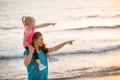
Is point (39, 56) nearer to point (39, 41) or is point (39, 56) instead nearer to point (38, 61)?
point (38, 61)

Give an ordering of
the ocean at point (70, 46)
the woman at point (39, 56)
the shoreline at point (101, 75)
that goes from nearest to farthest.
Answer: the woman at point (39, 56) → the shoreline at point (101, 75) → the ocean at point (70, 46)

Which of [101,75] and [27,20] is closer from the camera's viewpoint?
[27,20]

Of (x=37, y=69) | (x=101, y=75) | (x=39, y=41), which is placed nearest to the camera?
(x=39, y=41)

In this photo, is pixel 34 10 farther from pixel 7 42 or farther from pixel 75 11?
pixel 7 42

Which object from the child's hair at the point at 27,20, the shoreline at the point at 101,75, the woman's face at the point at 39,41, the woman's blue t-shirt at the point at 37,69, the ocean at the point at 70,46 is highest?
the child's hair at the point at 27,20

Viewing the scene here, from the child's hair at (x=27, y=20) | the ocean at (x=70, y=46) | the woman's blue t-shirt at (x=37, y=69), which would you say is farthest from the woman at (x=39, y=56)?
the ocean at (x=70, y=46)

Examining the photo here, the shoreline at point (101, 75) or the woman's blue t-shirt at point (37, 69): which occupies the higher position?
the woman's blue t-shirt at point (37, 69)

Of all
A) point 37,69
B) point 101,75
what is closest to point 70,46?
point 101,75

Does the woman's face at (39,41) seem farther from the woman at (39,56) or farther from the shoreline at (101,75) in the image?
the shoreline at (101,75)

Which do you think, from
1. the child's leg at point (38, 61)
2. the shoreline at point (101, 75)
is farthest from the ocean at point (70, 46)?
the child's leg at point (38, 61)

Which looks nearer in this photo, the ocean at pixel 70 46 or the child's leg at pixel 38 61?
the child's leg at pixel 38 61

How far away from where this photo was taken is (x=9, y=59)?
1023 centimetres

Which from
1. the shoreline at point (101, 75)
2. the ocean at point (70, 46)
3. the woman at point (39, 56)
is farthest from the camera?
the ocean at point (70, 46)

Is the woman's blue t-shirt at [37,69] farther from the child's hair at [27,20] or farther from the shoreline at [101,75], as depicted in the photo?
the shoreline at [101,75]
